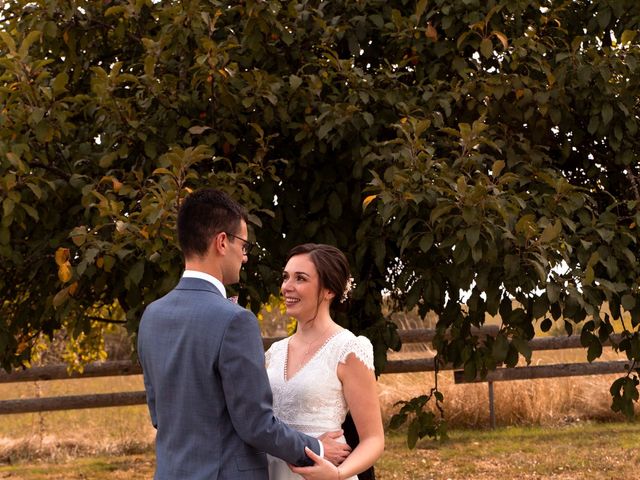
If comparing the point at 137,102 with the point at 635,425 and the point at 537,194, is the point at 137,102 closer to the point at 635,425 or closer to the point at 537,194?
the point at 537,194

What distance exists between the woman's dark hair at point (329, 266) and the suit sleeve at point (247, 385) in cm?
65

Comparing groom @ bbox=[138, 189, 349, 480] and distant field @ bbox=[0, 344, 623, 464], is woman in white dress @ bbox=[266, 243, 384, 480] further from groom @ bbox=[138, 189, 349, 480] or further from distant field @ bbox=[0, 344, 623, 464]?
distant field @ bbox=[0, 344, 623, 464]

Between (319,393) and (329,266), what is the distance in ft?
1.52

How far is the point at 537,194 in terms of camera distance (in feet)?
18.8

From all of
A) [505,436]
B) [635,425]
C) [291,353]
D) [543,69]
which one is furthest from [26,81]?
[635,425]

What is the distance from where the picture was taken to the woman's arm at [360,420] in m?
3.42

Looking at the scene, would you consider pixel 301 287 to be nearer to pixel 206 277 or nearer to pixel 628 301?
pixel 206 277

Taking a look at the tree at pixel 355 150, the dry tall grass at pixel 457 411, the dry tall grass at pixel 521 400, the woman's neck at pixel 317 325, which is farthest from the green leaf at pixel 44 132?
the dry tall grass at pixel 521 400

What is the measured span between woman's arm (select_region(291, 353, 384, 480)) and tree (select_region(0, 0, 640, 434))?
4.33 feet

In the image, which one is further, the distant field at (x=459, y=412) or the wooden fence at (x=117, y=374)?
the distant field at (x=459, y=412)

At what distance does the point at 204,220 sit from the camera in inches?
127

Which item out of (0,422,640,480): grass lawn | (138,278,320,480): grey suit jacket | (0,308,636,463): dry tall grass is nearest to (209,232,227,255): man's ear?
(138,278,320,480): grey suit jacket

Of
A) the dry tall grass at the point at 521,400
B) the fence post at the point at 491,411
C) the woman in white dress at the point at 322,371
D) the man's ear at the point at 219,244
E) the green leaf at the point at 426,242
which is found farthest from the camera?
the dry tall grass at the point at 521,400

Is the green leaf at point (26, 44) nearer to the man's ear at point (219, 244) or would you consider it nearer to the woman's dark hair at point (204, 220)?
the woman's dark hair at point (204, 220)
